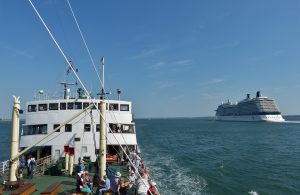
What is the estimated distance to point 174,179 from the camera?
26766 millimetres

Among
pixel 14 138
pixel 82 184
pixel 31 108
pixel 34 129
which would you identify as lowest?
pixel 82 184

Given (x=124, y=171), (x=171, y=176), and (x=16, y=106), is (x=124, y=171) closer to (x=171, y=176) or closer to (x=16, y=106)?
(x=16, y=106)

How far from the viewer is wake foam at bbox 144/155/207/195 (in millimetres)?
22797

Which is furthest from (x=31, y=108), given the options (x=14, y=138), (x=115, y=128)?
(x=14, y=138)

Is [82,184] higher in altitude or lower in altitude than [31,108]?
lower

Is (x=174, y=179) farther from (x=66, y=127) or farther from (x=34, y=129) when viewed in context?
(x=34, y=129)

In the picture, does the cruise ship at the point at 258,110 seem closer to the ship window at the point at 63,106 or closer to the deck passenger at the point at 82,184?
the ship window at the point at 63,106

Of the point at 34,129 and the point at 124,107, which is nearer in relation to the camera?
the point at 34,129

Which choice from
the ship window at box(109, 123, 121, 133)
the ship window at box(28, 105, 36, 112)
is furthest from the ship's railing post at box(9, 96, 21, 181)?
the ship window at box(28, 105, 36, 112)

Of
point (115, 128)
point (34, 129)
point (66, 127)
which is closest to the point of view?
point (66, 127)

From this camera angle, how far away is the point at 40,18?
6.62m

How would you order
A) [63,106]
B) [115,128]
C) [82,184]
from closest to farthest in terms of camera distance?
[82,184], [63,106], [115,128]

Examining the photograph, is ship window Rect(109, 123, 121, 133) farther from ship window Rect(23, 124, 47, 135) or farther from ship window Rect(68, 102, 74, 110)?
ship window Rect(23, 124, 47, 135)

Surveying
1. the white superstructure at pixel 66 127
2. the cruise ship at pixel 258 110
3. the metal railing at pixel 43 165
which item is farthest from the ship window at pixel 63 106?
the cruise ship at pixel 258 110
